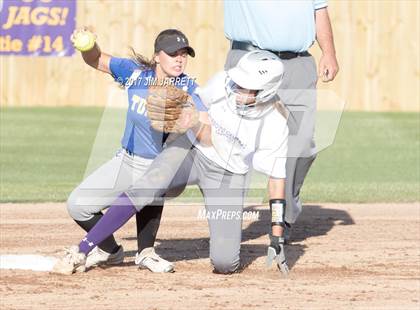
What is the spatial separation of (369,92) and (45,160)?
279 inches

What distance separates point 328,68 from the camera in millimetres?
9203

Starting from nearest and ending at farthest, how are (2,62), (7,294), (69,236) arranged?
1. (7,294)
2. (69,236)
3. (2,62)

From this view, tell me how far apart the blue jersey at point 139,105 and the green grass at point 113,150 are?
11.5ft

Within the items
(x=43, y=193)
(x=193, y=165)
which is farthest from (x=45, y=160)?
(x=193, y=165)

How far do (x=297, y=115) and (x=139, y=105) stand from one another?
68.4 inches

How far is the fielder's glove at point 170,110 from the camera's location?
786cm

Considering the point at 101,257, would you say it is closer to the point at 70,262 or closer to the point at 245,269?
the point at 70,262

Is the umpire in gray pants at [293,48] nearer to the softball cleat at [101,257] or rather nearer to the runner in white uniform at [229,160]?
the runner in white uniform at [229,160]

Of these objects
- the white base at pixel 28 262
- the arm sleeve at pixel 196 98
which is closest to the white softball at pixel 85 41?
the arm sleeve at pixel 196 98

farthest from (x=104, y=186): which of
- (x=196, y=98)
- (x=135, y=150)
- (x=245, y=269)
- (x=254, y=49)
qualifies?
(x=254, y=49)

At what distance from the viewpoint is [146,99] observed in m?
8.12

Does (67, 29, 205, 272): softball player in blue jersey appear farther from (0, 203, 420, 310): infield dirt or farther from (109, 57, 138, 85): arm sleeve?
(0, 203, 420, 310): infield dirt

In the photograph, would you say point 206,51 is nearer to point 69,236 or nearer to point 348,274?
point 69,236

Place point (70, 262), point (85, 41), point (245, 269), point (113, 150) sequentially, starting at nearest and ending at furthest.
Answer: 1. point (70, 262)
2. point (85, 41)
3. point (245, 269)
4. point (113, 150)
